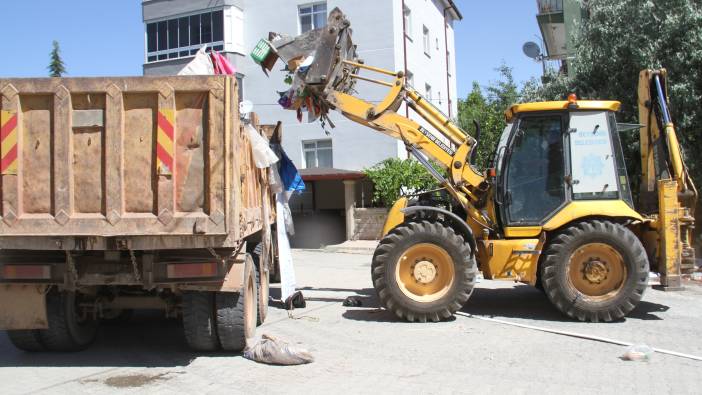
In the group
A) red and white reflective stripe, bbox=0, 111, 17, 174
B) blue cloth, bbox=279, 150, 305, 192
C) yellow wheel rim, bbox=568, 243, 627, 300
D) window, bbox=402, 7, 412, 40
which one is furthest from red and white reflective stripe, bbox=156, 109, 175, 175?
window, bbox=402, 7, 412, 40

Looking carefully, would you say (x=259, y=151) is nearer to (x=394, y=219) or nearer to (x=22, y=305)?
(x=394, y=219)

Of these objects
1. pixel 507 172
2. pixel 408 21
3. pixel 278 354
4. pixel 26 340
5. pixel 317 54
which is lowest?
pixel 278 354

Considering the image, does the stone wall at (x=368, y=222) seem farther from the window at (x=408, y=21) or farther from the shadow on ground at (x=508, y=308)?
the shadow on ground at (x=508, y=308)

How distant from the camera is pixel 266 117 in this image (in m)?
24.0

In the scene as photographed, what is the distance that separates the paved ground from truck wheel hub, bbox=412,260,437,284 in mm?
598

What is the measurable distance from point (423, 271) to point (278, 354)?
2637 millimetres

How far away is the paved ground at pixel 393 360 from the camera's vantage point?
215 inches

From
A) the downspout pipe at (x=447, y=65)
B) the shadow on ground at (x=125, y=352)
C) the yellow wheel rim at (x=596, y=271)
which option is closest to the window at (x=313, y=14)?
the downspout pipe at (x=447, y=65)

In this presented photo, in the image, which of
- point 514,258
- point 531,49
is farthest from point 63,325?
point 531,49

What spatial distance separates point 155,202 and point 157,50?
2150 centimetres

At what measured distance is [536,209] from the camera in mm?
8195

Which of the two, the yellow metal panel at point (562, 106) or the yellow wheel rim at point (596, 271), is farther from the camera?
the yellow metal panel at point (562, 106)

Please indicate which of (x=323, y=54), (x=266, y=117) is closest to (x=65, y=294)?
(x=323, y=54)

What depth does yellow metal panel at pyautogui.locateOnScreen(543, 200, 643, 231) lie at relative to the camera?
312 inches
